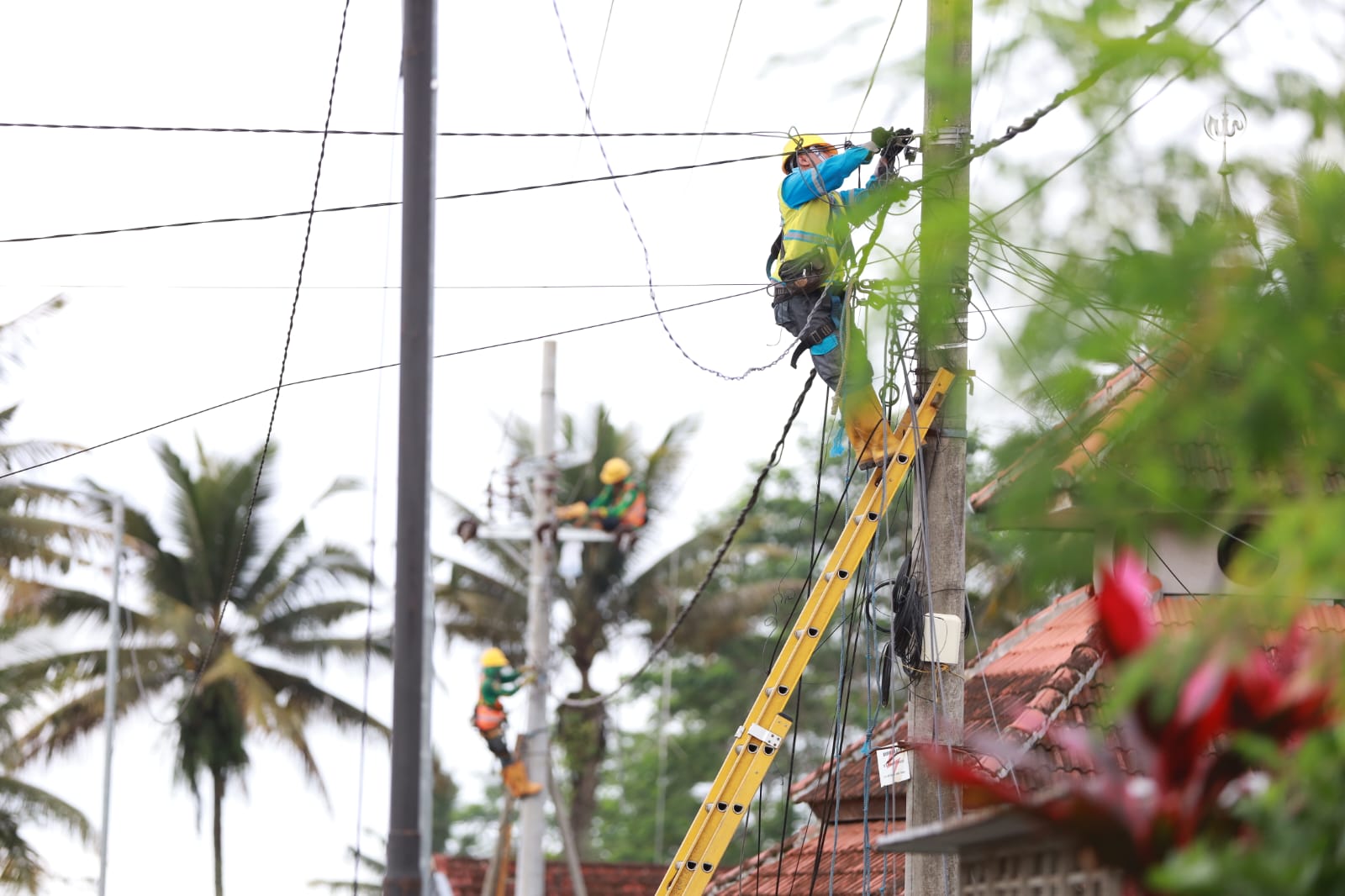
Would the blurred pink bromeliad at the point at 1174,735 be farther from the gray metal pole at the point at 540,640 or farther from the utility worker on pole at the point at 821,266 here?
the gray metal pole at the point at 540,640

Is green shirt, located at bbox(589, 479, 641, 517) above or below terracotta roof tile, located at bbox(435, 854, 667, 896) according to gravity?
above

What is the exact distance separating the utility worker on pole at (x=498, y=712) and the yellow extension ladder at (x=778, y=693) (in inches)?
487

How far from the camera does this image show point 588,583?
2959 centimetres

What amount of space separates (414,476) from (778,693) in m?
2.62

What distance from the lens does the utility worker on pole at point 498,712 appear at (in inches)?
791

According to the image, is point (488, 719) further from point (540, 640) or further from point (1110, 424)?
point (1110, 424)

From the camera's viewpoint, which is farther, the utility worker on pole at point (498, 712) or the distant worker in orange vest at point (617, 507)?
the distant worker in orange vest at point (617, 507)

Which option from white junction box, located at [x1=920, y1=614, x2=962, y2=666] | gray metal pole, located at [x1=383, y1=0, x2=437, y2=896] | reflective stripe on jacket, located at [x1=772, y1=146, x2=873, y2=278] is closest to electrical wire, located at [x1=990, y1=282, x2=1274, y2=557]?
gray metal pole, located at [x1=383, y1=0, x2=437, y2=896]

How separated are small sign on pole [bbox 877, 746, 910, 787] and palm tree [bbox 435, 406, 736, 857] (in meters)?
21.5

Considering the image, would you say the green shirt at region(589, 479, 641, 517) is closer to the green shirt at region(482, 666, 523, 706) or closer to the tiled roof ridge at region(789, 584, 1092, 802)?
the green shirt at region(482, 666, 523, 706)

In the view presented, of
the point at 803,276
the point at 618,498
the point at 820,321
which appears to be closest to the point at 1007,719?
the point at 820,321

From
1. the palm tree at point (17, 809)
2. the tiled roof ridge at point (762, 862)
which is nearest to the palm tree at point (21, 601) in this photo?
the palm tree at point (17, 809)

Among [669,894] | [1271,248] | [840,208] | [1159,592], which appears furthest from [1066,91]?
[1159,592]

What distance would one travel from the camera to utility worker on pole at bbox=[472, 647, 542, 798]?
65.9 feet
